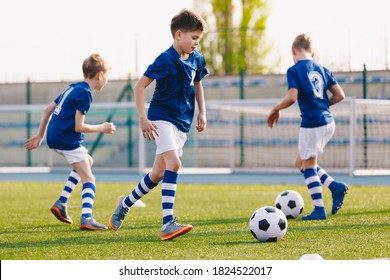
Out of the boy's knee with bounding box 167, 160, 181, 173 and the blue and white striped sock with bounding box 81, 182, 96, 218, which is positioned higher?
the boy's knee with bounding box 167, 160, 181, 173

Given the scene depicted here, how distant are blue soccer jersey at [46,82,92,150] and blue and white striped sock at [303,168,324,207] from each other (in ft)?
6.76

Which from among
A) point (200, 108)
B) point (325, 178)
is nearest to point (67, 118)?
point (200, 108)

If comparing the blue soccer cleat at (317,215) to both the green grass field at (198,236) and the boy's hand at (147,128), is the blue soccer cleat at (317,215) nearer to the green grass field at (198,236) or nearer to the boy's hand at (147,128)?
the green grass field at (198,236)

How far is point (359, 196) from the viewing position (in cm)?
1027

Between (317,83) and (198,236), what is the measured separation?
2140mm

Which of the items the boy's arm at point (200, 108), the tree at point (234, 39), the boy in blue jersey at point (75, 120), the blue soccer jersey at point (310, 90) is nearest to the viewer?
the boy's arm at point (200, 108)

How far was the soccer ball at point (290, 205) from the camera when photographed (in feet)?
23.4

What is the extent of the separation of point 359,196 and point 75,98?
4.94 m

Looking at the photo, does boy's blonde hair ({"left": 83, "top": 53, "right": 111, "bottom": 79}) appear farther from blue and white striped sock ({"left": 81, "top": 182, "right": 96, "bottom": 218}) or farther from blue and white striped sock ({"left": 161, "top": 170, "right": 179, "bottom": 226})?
blue and white striped sock ({"left": 161, "top": 170, "right": 179, "bottom": 226})

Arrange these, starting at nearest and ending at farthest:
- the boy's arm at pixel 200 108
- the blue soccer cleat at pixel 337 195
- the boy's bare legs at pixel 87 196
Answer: the boy's arm at pixel 200 108 < the boy's bare legs at pixel 87 196 < the blue soccer cleat at pixel 337 195

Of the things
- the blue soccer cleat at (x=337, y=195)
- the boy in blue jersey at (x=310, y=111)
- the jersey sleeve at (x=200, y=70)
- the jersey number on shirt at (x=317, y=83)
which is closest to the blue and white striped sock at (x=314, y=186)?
the boy in blue jersey at (x=310, y=111)

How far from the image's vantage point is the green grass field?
4836 millimetres

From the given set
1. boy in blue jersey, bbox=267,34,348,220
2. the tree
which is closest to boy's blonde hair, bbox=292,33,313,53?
boy in blue jersey, bbox=267,34,348,220

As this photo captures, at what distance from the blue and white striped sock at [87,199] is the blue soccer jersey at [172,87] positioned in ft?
3.75
